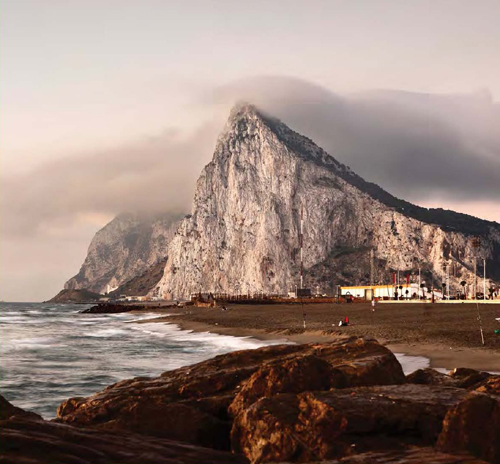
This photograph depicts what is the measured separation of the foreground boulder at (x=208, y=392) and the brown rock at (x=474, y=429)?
2.69m

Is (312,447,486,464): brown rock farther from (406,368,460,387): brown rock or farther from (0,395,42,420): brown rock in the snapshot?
(0,395,42,420): brown rock

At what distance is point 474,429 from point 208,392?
5.07 meters

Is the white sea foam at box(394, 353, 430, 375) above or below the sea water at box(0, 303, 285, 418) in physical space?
above

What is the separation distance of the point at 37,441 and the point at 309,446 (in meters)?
3.39

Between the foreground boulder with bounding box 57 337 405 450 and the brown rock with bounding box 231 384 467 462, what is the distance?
1.01m

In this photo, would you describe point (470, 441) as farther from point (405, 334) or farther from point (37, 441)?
point (405, 334)

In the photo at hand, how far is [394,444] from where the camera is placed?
7.29 metres

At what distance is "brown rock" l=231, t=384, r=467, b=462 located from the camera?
7.25 meters

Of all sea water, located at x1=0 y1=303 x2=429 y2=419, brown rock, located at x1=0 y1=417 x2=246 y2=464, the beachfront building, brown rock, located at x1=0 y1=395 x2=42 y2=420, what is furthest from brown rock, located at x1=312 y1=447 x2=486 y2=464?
the beachfront building

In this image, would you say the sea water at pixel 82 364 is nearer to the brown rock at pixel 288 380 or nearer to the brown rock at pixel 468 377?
the brown rock at pixel 468 377

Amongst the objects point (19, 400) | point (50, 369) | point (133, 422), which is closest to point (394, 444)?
point (133, 422)

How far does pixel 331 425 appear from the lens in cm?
738

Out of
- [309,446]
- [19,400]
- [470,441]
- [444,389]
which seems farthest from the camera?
[19,400]

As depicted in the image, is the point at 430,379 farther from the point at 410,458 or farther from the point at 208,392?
the point at 410,458
